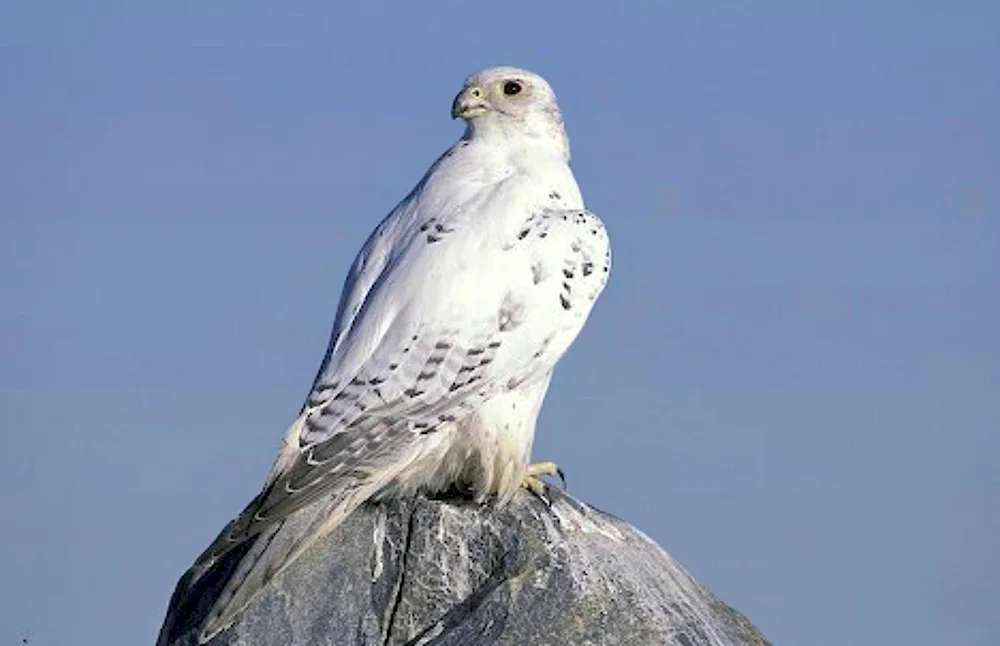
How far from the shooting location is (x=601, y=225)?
39.2ft

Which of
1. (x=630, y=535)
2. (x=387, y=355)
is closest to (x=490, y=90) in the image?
(x=387, y=355)

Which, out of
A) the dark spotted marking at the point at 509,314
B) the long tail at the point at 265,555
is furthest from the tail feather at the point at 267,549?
the dark spotted marking at the point at 509,314

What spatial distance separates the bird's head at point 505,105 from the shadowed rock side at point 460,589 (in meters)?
2.08

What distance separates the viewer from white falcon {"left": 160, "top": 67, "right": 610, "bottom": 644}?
1105 cm

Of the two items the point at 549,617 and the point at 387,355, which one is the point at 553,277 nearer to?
the point at 387,355

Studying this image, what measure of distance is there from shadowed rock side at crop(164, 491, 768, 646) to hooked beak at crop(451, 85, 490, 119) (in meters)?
2.13

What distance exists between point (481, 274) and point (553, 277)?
393mm

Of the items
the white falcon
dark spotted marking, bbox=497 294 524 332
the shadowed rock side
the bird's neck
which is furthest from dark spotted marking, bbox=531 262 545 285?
the shadowed rock side

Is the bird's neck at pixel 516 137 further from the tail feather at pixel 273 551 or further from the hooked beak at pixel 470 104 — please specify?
the tail feather at pixel 273 551

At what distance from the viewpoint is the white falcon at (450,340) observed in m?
11.1

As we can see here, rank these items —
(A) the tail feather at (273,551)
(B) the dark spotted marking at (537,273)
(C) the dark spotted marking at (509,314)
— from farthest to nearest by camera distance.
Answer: (B) the dark spotted marking at (537,273)
(C) the dark spotted marking at (509,314)
(A) the tail feather at (273,551)

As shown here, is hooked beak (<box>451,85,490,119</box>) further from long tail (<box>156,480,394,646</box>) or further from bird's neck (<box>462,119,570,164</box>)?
long tail (<box>156,480,394,646</box>)

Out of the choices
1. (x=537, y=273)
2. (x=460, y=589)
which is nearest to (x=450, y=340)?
(x=537, y=273)

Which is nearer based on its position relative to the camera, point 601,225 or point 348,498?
point 348,498
